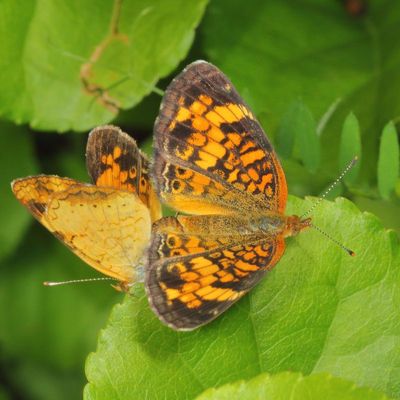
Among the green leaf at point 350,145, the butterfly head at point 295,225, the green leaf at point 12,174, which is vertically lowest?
the green leaf at point 12,174

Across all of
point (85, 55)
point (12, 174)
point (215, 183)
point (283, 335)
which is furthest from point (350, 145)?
point (12, 174)

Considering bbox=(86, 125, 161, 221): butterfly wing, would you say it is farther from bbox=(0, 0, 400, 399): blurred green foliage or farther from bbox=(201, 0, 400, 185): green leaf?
bbox=(201, 0, 400, 185): green leaf

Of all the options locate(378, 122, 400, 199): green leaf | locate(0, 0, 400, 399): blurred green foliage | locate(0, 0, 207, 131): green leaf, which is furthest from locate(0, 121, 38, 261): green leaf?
locate(378, 122, 400, 199): green leaf

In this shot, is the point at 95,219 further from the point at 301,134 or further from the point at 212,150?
the point at 301,134

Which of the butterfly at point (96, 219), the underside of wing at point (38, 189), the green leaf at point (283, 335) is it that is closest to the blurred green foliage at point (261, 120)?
the green leaf at point (283, 335)

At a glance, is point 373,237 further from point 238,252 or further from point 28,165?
point 28,165

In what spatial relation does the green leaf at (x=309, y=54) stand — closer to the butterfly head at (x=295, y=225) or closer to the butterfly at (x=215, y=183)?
the butterfly at (x=215, y=183)
